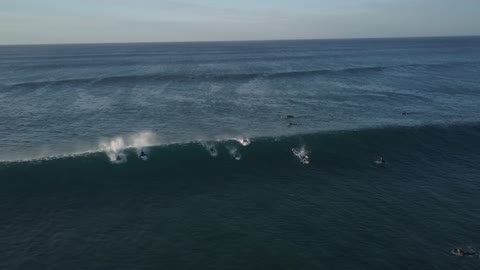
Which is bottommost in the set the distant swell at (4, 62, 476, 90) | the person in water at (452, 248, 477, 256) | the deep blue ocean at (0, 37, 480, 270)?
the person in water at (452, 248, 477, 256)

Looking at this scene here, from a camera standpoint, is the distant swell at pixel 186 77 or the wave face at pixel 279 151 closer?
the wave face at pixel 279 151

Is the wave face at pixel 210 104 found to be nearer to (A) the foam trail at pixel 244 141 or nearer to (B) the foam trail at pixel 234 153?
(A) the foam trail at pixel 244 141

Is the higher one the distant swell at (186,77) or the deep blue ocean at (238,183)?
the distant swell at (186,77)

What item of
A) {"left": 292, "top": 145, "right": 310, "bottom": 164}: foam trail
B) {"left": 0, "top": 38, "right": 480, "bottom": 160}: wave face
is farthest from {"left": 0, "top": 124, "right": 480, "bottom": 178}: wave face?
{"left": 0, "top": 38, "right": 480, "bottom": 160}: wave face

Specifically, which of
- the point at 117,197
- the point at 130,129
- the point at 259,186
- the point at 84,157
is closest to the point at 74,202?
the point at 117,197

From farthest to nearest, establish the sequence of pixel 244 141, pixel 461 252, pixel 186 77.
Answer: pixel 186 77 < pixel 244 141 < pixel 461 252

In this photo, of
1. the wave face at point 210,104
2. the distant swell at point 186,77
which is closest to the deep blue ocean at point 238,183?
the wave face at point 210,104

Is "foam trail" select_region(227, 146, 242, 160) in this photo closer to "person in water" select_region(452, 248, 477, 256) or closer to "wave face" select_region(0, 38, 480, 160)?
"wave face" select_region(0, 38, 480, 160)

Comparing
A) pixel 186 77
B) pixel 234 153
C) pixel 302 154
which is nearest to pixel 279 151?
pixel 302 154

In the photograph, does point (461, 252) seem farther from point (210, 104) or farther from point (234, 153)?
point (210, 104)
